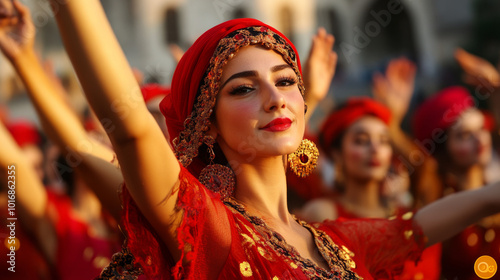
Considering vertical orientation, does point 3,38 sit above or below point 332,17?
below

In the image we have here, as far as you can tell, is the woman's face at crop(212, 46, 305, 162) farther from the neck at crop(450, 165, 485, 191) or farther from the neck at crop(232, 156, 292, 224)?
the neck at crop(450, 165, 485, 191)

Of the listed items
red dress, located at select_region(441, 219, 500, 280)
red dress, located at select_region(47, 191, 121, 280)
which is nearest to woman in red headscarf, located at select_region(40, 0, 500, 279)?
red dress, located at select_region(47, 191, 121, 280)

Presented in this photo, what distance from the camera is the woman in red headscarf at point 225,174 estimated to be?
176cm

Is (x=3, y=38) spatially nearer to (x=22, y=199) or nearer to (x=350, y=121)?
(x=22, y=199)

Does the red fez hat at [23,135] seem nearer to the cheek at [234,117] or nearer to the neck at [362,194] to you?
the neck at [362,194]

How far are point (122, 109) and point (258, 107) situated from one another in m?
0.74

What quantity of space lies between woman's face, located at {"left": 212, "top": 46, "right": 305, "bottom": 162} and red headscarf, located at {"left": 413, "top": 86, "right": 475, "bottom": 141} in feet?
11.1

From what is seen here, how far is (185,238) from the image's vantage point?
6.63 ft

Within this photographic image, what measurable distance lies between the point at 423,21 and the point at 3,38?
21838mm

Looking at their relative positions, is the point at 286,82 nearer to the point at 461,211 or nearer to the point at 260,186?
the point at 260,186

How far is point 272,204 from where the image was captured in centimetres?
257

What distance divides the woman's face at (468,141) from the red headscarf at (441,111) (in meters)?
0.06

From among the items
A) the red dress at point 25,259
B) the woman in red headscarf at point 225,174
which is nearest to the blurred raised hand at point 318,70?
the woman in red headscarf at point 225,174

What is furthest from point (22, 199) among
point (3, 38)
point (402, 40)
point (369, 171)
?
point (402, 40)
